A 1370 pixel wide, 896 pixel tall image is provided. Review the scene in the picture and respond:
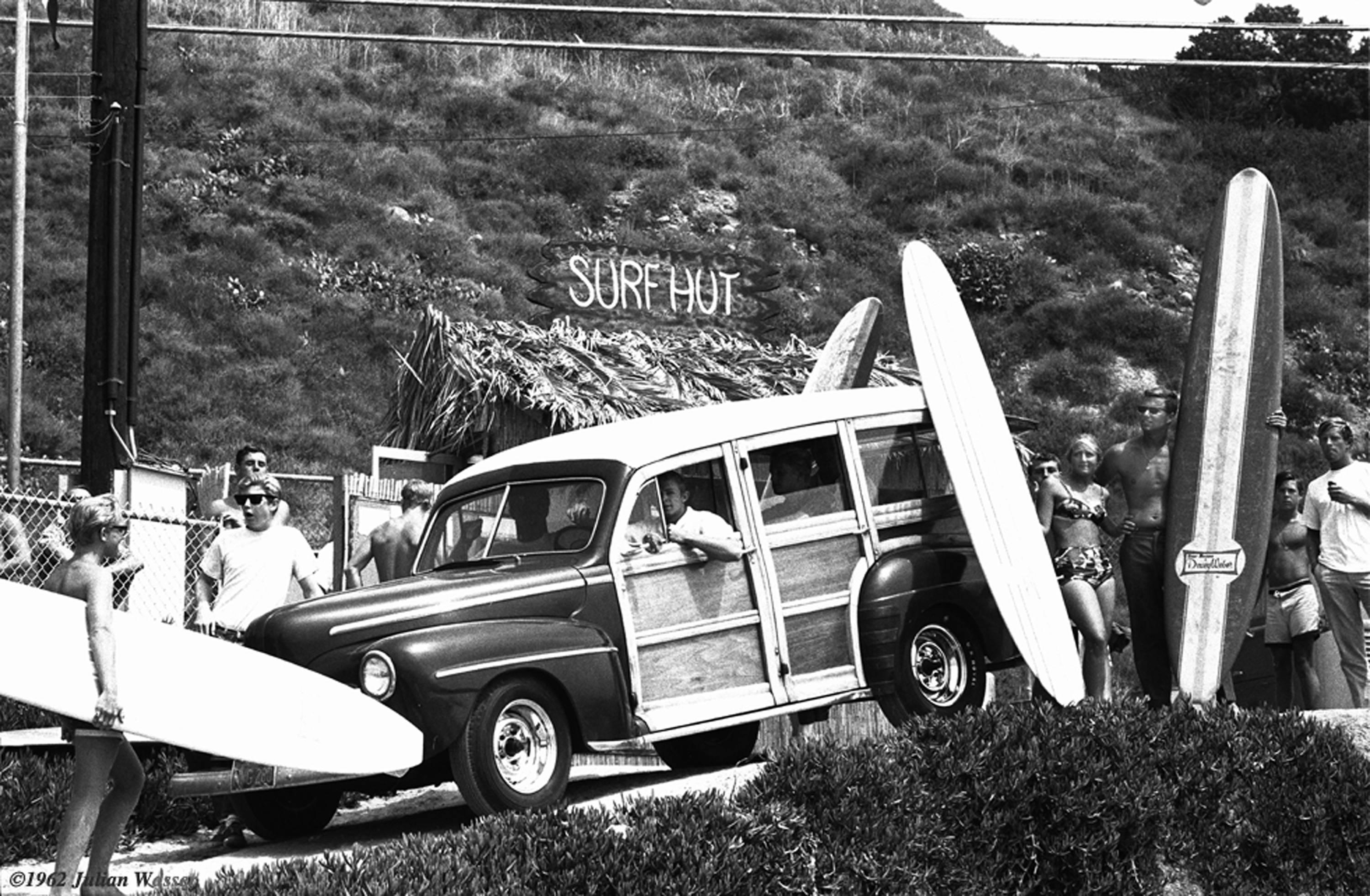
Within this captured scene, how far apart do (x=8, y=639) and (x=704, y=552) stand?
10.8ft

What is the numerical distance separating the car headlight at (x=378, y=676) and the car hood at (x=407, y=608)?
21 centimetres

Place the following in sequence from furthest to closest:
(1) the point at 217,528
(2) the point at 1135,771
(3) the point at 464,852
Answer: (1) the point at 217,528 → (2) the point at 1135,771 → (3) the point at 464,852

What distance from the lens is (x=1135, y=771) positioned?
786 cm

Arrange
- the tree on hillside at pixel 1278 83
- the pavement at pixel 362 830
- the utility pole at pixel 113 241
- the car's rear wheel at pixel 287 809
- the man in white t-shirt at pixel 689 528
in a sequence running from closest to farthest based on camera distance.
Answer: the pavement at pixel 362 830
the car's rear wheel at pixel 287 809
the man in white t-shirt at pixel 689 528
the utility pole at pixel 113 241
the tree on hillside at pixel 1278 83

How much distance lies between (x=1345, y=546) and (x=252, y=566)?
20.2 feet

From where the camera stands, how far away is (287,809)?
7988 mm

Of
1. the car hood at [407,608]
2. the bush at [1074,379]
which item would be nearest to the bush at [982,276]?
the bush at [1074,379]

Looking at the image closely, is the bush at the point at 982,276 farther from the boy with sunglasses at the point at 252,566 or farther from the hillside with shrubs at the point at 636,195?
the boy with sunglasses at the point at 252,566

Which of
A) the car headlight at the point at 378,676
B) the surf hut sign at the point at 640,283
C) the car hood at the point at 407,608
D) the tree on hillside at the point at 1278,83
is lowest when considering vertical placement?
the car headlight at the point at 378,676

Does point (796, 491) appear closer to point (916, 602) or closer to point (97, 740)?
point (916, 602)

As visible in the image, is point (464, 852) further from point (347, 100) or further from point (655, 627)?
point (347, 100)

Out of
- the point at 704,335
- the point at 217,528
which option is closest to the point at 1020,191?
the point at 704,335

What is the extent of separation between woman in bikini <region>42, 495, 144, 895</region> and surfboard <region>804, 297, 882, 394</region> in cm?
565

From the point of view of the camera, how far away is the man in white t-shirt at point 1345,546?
9.80m
